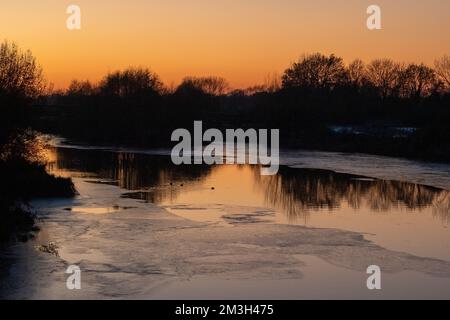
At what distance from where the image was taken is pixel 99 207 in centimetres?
2423

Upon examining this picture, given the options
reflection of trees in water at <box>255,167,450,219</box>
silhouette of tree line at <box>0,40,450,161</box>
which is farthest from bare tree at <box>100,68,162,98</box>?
reflection of trees in water at <box>255,167,450,219</box>

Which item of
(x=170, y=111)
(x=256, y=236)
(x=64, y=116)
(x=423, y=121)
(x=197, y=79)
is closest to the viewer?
(x=256, y=236)

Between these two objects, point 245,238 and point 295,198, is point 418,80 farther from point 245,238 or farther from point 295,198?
point 245,238

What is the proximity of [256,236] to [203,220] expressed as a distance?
3235 millimetres

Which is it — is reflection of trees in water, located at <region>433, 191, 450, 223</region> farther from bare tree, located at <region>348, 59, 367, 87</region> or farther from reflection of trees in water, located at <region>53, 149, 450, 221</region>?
bare tree, located at <region>348, 59, 367, 87</region>

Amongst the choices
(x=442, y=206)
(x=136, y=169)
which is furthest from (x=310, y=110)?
(x=442, y=206)

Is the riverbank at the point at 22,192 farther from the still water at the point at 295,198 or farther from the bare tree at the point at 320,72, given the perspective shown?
the bare tree at the point at 320,72

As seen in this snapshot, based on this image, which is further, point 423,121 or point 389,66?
point 389,66

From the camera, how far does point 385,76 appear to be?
9812 cm

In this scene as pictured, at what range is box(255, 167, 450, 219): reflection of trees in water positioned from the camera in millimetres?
26266

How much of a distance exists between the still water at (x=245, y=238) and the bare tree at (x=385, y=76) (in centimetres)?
6309

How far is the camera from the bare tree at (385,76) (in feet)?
314
